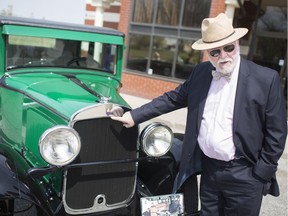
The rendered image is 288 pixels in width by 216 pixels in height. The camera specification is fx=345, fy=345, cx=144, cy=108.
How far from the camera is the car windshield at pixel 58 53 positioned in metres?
3.21

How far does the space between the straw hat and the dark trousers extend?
718mm

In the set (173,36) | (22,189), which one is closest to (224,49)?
(22,189)

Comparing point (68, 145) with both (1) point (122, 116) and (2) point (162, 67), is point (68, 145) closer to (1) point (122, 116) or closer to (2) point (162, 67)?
(1) point (122, 116)

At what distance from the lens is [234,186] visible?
212 centimetres

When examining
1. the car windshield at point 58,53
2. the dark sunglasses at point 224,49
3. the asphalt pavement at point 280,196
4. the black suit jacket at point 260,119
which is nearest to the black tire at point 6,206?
the car windshield at point 58,53

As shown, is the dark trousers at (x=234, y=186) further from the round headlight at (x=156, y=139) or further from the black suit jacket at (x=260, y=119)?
the round headlight at (x=156, y=139)

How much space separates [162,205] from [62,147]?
2.63ft

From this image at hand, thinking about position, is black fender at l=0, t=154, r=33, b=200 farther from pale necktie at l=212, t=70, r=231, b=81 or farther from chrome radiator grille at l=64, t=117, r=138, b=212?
pale necktie at l=212, t=70, r=231, b=81

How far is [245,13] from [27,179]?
8329mm

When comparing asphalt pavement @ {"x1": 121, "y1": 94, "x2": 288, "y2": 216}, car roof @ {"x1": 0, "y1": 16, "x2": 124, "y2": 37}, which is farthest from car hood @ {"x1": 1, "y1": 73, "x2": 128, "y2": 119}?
asphalt pavement @ {"x1": 121, "y1": 94, "x2": 288, "y2": 216}

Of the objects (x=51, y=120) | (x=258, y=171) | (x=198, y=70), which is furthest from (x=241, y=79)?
(x=51, y=120)

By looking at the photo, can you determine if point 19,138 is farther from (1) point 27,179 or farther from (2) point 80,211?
(2) point 80,211

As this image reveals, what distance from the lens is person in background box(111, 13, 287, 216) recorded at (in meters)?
2.03

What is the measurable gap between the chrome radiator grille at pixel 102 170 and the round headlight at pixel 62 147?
0.53 feet
